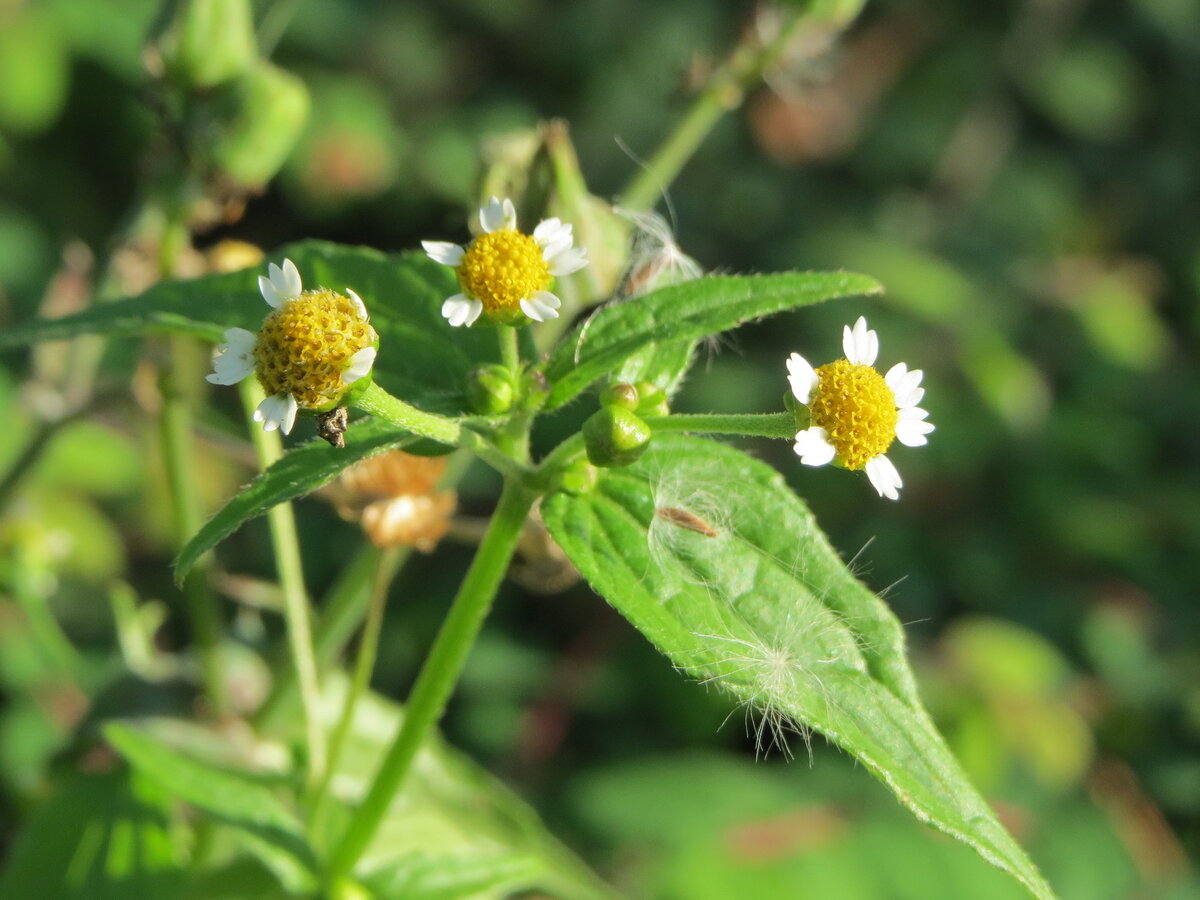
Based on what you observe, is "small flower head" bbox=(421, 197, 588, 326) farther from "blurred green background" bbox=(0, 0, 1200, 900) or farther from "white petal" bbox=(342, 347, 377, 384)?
"blurred green background" bbox=(0, 0, 1200, 900)

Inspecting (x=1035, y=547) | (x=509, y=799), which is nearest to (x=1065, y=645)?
(x=1035, y=547)

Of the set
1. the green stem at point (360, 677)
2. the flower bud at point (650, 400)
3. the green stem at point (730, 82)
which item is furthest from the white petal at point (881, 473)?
the green stem at point (730, 82)

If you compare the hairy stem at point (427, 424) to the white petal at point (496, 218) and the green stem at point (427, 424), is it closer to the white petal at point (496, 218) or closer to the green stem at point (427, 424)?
the green stem at point (427, 424)

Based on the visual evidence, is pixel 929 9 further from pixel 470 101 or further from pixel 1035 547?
pixel 1035 547

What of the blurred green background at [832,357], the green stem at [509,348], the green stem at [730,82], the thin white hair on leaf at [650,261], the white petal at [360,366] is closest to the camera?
the white petal at [360,366]

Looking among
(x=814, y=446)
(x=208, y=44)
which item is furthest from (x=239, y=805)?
(x=208, y=44)

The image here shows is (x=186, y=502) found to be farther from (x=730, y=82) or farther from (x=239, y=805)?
(x=730, y=82)

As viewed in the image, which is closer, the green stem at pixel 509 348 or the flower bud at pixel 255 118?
the green stem at pixel 509 348
